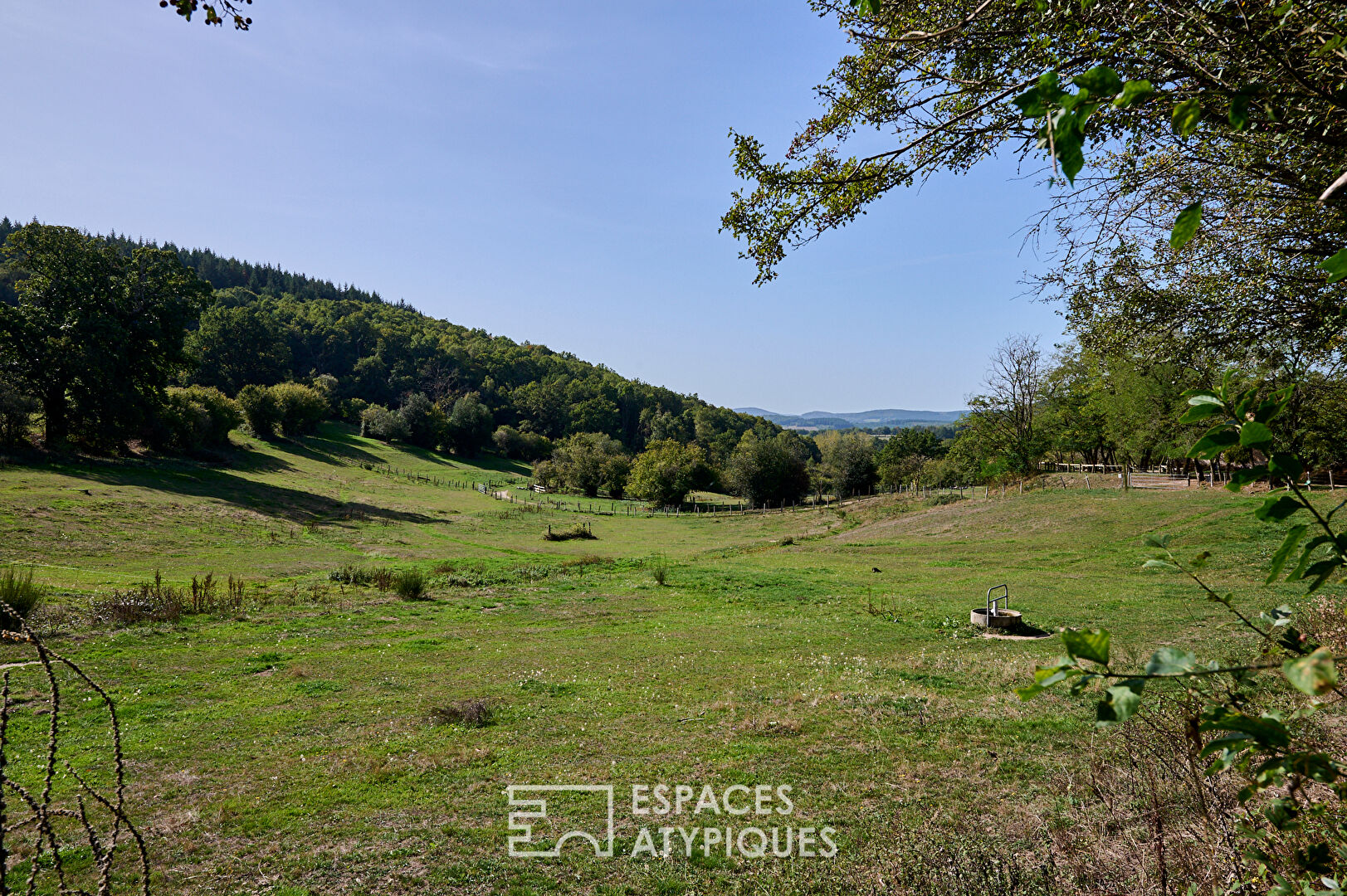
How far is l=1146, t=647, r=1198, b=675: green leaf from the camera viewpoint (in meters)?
0.95

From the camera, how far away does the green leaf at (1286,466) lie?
1415mm

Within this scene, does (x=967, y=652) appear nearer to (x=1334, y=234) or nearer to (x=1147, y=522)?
(x=1334, y=234)

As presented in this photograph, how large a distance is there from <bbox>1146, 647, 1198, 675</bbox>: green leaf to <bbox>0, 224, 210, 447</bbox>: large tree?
55207 mm

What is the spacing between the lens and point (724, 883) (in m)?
4.72

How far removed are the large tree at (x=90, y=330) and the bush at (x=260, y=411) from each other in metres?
27.1

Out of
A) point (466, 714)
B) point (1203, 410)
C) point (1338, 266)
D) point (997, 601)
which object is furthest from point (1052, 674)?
point (997, 601)

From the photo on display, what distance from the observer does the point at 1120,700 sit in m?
1.07

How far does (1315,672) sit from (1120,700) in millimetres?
260

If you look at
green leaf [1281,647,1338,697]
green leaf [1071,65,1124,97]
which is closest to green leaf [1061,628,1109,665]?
green leaf [1281,647,1338,697]

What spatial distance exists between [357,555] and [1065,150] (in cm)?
3291

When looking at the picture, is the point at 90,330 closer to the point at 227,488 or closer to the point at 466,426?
the point at 227,488

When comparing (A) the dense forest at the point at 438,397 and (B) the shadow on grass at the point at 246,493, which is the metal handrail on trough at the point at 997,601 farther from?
(B) the shadow on grass at the point at 246,493

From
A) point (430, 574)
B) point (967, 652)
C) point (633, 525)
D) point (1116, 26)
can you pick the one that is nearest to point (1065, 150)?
point (1116, 26)

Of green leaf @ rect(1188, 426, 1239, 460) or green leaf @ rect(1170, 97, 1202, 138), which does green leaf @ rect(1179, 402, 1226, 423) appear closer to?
green leaf @ rect(1188, 426, 1239, 460)
